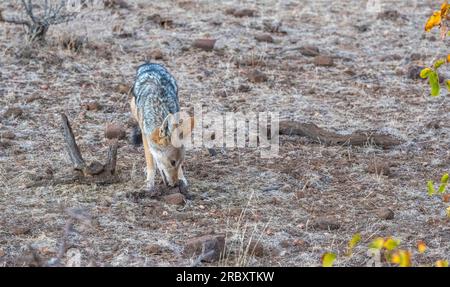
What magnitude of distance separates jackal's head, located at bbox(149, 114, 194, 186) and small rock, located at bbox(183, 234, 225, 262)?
1270 millimetres

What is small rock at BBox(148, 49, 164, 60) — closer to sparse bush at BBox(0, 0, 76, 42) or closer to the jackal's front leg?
sparse bush at BBox(0, 0, 76, 42)

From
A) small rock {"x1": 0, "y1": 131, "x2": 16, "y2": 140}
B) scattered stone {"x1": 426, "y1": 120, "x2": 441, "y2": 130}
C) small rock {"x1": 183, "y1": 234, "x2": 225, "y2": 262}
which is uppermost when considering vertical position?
→ small rock {"x1": 183, "y1": 234, "x2": 225, "y2": 262}

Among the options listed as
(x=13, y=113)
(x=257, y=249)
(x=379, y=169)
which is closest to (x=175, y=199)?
(x=257, y=249)

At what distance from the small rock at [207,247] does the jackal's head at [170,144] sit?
4.17 ft

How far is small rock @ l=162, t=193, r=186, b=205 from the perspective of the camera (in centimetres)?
812

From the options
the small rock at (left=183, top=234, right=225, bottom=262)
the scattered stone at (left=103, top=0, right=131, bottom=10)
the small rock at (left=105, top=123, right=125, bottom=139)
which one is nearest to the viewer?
the small rock at (left=183, top=234, right=225, bottom=262)

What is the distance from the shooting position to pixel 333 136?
9.85 metres

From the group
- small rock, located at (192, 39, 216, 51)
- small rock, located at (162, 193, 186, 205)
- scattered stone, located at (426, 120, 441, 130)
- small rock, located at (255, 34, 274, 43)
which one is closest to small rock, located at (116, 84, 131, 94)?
small rock, located at (192, 39, 216, 51)

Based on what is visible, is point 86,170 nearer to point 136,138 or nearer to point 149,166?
point 149,166

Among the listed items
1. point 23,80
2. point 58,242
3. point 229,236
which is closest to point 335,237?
point 229,236

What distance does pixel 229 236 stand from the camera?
750cm

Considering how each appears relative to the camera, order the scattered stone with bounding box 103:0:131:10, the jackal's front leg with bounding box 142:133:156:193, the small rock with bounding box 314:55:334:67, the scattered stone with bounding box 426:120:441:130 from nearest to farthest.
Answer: the jackal's front leg with bounding box 142:133:156:193 → the scattered stone with bounding box 426:120:441:130 → the small rock with bounding box 314:55:334:67 → the scattered stone with bounding box 103:0:131:10

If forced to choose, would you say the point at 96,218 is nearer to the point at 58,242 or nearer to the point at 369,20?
the point at 58,242

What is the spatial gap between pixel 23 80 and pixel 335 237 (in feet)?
17.0
